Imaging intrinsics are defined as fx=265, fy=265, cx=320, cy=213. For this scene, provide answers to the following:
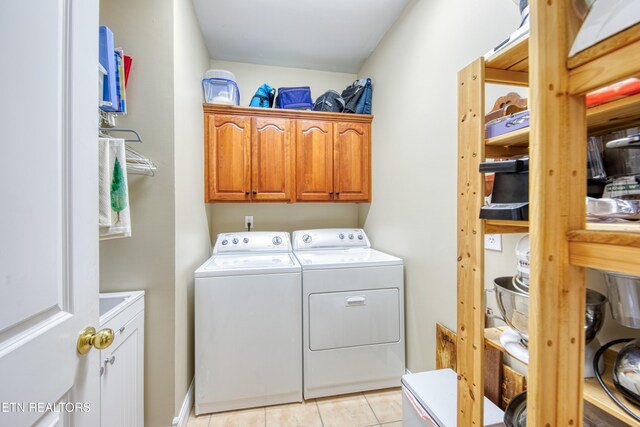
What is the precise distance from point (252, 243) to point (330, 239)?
74cm

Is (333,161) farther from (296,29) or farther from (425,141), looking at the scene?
(296,29)

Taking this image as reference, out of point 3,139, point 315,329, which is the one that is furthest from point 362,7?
point 315,329

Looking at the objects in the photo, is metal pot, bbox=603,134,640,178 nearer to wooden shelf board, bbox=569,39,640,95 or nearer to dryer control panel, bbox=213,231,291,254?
wooden shelf board, bbox=569,39,640,95

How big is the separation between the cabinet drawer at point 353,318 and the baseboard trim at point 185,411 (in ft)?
2.82

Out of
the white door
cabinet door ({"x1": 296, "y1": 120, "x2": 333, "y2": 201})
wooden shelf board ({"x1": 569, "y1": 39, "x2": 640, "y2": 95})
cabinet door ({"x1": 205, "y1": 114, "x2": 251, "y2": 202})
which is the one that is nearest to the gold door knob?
the white door

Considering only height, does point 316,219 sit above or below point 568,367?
→ above

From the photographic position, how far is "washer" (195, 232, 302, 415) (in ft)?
5.66

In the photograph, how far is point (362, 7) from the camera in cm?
199

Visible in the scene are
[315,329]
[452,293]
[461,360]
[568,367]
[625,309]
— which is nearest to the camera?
[568,367]

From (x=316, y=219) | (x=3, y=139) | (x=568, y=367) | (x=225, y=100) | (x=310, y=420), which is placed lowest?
(x=310, y=420)

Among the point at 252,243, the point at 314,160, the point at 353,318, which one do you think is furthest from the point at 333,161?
the point at 353,318

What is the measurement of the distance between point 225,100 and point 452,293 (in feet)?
7.59

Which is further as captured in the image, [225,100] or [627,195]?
[225,100]

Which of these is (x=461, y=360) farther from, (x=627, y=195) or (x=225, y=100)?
(x=225, y=100)
